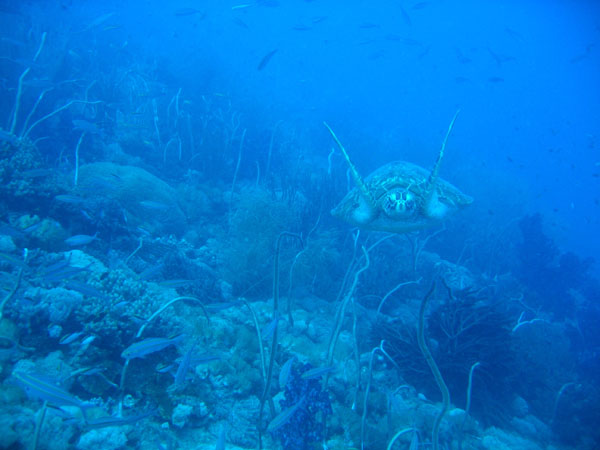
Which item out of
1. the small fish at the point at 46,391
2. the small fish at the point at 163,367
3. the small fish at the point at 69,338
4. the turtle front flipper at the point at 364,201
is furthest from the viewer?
the turtle front flipper at the point at 364,201

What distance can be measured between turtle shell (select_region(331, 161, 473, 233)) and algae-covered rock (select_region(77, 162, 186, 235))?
448 centimetres

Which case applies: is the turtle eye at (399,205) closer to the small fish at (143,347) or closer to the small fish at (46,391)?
the small fish at (143,347)

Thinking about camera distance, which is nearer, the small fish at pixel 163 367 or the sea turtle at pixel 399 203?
the small fish at pixel 163 367

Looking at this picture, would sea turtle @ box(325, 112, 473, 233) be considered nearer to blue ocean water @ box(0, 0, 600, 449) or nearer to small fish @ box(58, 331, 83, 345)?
blue ocean water @ box(0, 0, 600, 449)

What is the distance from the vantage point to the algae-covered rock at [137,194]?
6.87 metres

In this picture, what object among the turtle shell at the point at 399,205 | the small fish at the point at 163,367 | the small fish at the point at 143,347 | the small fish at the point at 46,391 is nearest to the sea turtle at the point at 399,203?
the turtle shell at the point at 399,205

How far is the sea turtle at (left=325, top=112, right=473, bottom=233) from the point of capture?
4148 mm

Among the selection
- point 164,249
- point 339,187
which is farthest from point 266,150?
point 164,249

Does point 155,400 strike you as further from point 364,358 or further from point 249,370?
point 364,358

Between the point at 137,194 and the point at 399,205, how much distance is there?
245 inches

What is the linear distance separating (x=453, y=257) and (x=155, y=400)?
1111 cm

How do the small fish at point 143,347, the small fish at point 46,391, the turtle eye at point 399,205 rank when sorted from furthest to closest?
the turtle eye at point 399,205
the small fish at point 143,347
the small fish at point 46,391

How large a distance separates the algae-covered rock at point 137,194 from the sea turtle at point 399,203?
14.7 ft

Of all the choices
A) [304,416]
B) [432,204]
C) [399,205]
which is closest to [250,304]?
[304,416]
